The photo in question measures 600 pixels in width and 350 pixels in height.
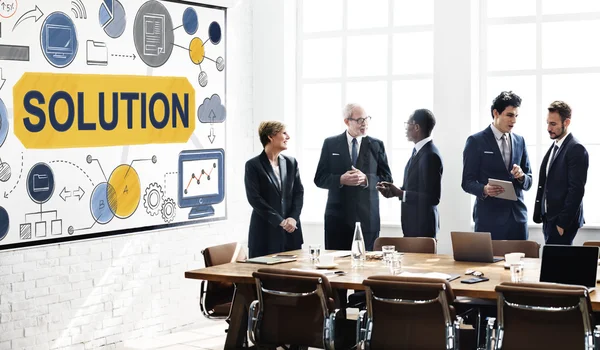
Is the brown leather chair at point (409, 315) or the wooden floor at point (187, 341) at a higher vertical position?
the brown leather chair at point (409, 315)

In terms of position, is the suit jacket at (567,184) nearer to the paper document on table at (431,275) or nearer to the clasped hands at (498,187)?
the clasped hands at (498,187)

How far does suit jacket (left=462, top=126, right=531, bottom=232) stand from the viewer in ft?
24.4

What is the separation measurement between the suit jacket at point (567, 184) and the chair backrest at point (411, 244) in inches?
43.5

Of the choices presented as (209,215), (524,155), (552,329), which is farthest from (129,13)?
(552,329)

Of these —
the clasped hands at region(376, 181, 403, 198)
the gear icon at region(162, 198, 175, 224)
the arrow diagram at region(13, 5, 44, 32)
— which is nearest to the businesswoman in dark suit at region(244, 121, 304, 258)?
the clasped hands at region(376, 181, 403, 198)

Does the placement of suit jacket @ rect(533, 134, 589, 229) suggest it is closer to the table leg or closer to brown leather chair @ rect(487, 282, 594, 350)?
brown leather chair @ rect(487, 282, 594, 350)

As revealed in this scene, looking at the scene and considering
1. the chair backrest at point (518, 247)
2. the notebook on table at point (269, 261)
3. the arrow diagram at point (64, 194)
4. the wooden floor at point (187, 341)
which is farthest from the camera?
the wooden floor at point (187, 341)

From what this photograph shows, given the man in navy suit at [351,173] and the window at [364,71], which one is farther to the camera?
the window at [364,71]

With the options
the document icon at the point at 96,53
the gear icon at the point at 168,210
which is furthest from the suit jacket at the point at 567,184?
the document icon at the point at 96,53

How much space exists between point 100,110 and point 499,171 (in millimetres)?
3413

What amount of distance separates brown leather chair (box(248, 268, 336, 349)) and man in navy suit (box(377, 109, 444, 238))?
8.23ft

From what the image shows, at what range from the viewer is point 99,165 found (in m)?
7.51

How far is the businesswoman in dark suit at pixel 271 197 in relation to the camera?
746 cm

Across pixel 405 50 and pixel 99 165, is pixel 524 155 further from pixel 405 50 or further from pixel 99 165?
pixel 99 165
